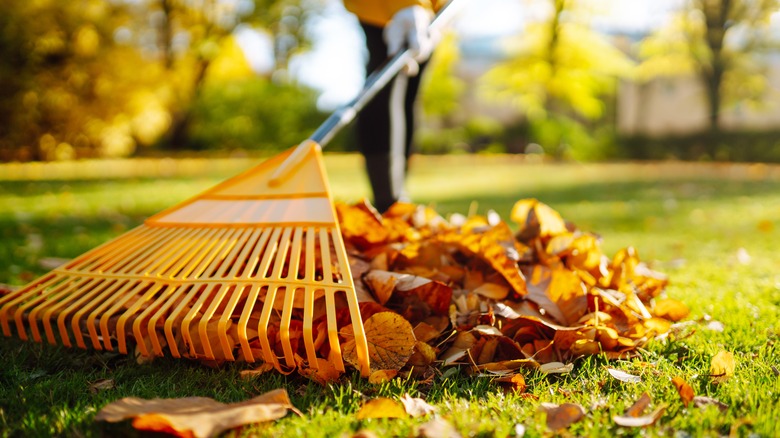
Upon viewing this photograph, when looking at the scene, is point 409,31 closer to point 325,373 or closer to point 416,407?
point 325,373

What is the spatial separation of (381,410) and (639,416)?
51 centimetres

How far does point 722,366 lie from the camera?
1.50m

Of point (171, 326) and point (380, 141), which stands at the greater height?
point (380, 141)

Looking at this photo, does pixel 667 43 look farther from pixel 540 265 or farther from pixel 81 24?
pixel 540 265

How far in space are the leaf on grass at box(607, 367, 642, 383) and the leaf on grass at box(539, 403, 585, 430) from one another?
247 millimetres

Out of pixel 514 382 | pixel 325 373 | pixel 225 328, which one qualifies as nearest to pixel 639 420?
pixel 514 382

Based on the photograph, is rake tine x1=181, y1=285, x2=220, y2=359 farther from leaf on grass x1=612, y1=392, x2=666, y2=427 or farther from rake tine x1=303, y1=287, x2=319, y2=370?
leaf on grass x1=612, y1=392, x2=666, y2=427

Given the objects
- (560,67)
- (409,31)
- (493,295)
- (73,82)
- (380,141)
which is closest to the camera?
(493,295)

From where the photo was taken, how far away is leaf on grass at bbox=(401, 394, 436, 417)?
1.29m

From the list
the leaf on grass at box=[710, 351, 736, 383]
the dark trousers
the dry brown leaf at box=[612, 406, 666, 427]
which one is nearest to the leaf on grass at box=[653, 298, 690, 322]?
the leaf on grass at box=[710, 351, 736, 383]

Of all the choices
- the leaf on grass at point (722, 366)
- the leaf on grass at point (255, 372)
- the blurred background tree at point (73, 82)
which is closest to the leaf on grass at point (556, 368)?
the leaf on grass at point (722, 366)

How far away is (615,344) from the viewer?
1.66 m

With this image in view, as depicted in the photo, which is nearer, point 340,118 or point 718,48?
point 340,118

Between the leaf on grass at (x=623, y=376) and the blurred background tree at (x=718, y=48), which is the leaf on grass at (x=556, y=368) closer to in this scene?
the leaf on grass at (x=623, y=376)
